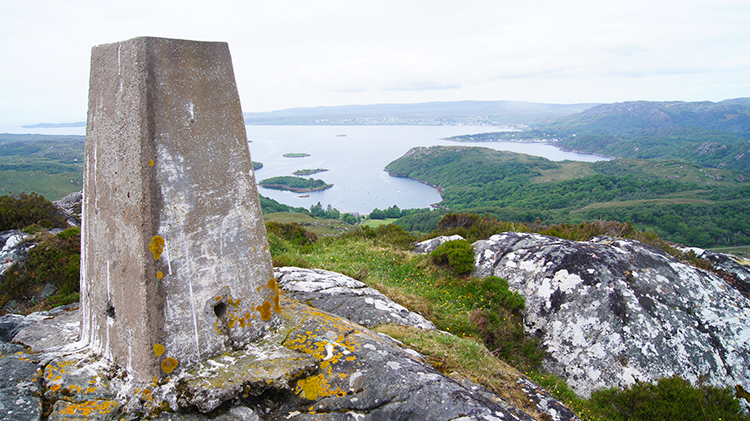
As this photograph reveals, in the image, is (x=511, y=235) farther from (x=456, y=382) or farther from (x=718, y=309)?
(x=456, y=382)

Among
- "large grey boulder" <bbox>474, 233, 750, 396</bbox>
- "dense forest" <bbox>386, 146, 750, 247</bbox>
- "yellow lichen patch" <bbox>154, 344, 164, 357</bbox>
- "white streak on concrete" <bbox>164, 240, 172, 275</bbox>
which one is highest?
"white streak on concrete" <bbox>164, 240, 172, 275</bbox>

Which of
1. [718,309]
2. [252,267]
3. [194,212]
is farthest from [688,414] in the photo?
[194,212]

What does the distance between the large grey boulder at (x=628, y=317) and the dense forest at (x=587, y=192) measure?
15216 millimetres

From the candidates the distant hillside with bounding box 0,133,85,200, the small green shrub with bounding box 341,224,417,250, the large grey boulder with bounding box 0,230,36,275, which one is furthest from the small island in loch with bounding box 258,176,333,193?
the large grey boulder with bounding box 0,230,36,275

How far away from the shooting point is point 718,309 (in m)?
7.45

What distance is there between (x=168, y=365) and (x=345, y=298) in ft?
11.5

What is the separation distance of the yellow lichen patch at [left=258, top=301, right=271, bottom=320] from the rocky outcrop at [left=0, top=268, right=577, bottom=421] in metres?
0.22

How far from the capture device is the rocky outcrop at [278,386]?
3238 millimetres

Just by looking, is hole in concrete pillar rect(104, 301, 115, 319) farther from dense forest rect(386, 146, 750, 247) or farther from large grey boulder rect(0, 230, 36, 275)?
dense forest rect(386, 146, 750, 247)

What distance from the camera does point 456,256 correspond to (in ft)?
32.3

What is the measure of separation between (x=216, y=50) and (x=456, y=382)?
4.35 m

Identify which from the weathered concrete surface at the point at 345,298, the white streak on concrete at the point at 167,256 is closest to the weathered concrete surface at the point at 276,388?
the white streak on concrete at the point at 167,256

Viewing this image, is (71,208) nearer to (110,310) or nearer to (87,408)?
(110,310)

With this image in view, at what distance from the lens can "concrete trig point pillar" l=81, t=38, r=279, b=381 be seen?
345 cm
